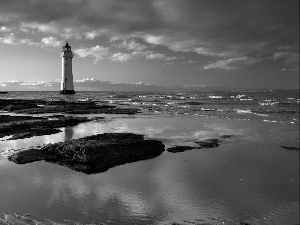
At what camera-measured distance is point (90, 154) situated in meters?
9.13

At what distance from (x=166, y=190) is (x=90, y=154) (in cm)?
340

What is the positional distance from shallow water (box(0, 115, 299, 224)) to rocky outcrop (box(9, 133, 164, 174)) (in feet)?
1.36

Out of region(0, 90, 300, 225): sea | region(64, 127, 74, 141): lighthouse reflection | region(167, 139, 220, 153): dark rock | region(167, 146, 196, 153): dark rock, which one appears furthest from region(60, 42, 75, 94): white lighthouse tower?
region(167, 146, 196, 153): dark rock

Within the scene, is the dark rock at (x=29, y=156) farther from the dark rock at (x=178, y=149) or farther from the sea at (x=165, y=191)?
the dark rock at (x=178, y=149)

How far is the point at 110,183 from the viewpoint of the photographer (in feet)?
23.6

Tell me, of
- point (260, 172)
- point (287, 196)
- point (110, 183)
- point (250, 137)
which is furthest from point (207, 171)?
point (250, 137)

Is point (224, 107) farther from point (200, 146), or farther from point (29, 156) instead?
point (29, 156)

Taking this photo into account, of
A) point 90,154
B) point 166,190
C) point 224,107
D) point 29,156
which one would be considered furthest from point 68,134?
point 224,107

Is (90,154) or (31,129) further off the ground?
(90,154)

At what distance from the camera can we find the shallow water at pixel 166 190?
17.8 feet

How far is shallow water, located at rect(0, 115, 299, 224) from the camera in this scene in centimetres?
541

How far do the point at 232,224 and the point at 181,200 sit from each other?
132 cm

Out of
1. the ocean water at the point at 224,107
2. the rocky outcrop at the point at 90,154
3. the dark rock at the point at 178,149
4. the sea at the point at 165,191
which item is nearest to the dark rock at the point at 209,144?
the dark rock at the point at 178,149

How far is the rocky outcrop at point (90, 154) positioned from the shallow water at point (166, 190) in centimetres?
41
